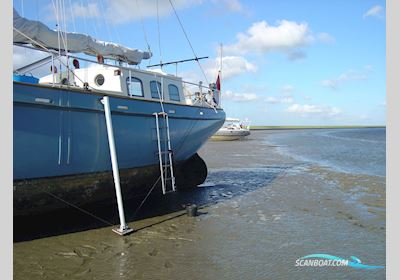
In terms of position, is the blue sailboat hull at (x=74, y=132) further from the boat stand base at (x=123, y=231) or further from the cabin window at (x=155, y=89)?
the boat stand base at (x=123, y=231)

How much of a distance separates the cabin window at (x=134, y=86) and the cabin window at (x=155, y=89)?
18.2 inches

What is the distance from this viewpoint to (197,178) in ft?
44.3

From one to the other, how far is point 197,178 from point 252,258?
7.37m

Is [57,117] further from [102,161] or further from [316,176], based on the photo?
[316,176]

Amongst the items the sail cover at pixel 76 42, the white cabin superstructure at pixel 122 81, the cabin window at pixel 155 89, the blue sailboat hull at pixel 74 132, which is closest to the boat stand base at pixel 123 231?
the blue sailboat hull at pixel 74 132

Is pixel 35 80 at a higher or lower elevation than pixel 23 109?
higher

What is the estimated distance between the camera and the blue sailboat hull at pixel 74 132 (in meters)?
6.66

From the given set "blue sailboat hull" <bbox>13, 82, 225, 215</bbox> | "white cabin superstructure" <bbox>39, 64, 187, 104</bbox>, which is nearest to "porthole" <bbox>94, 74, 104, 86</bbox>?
"white cabin superstructure" <bbox>39, 64, 187, 104</bbox>

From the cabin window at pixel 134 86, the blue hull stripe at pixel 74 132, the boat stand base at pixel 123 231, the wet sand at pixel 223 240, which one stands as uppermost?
the cabin window at pixel 134 86

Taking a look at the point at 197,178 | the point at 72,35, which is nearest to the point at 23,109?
the point at 72,35

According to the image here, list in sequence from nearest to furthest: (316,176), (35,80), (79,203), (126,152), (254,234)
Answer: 1. (35,80)
2. (254,234)
3. (79,203)
4. (126,152)
5. (316,176)

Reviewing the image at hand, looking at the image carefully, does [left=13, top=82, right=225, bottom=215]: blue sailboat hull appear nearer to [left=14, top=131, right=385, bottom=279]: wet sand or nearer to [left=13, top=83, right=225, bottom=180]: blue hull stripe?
[left=13, top=83, right=225, bottom=180]: blue hull stripe

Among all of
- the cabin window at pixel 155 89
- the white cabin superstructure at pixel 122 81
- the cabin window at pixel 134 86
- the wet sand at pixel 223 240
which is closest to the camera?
the wet sand at pixel 223 240

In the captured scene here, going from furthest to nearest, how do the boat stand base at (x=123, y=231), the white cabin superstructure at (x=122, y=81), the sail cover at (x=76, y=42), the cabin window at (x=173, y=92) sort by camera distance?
the cabin window at (x=173, y=92)
the white cabin superstructure at (x=122, y=81)
the sail cover at (x=76, y=42)
the boat stand base at (x=123, y=231)
